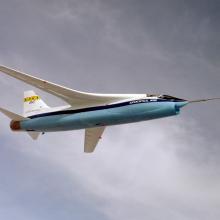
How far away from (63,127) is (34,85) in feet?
20.6

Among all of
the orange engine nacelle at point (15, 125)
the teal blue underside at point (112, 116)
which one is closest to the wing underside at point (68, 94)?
the teal blue underside at point (112, 116)

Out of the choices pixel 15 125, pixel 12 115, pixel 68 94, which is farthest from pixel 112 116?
pixel 12 115

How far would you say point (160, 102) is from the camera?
44.6 m

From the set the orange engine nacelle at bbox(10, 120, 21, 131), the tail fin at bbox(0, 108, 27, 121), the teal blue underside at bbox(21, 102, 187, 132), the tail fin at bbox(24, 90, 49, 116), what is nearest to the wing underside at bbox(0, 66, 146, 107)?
the teal blue underside at bbox(21, 102, 187, 132)

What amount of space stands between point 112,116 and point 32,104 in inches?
539

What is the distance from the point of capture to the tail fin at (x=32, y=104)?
171 feet

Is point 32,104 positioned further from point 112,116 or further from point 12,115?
point 112,116

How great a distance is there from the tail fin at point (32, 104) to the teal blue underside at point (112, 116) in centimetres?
347

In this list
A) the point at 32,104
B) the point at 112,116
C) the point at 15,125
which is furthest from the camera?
the point at 32,104

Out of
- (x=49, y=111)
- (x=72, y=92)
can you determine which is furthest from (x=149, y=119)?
(x=49, y=111)

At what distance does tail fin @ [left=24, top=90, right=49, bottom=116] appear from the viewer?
52188mm

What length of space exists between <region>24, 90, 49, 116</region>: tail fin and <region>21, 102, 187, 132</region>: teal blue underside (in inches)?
137

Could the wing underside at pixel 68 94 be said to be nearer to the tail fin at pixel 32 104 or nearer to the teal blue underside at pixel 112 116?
the teal blue underside at pixel 112 116

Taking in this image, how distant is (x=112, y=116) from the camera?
45250 mm
